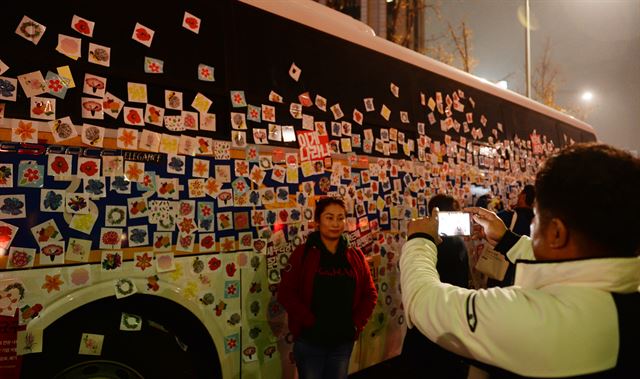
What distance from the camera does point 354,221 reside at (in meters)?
4.13

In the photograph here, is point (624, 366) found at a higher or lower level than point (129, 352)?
higher

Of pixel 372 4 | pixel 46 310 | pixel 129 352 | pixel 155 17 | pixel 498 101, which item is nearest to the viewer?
pixel 46 310

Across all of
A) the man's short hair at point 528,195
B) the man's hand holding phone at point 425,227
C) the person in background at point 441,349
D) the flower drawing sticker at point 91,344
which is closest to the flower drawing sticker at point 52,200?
the flower drawing sticker at point 91,344

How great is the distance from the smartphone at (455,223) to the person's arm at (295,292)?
3.95 feet

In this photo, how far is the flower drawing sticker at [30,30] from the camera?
241 centimetres

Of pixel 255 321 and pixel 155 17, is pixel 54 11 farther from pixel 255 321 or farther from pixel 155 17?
pixel 255 321

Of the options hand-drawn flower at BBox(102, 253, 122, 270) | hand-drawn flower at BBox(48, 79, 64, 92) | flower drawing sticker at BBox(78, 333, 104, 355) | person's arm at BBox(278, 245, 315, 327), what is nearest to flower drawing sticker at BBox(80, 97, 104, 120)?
hand-drawn flower at BBox(48, 79, 64, 92)

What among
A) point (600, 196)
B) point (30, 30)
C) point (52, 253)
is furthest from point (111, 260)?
point (600, 196)

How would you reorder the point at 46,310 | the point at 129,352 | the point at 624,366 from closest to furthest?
the point at 624,366
the point at 46,310
the point at 129,352

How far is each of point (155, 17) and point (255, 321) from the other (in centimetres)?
221

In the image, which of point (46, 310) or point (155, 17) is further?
point (155, 17)

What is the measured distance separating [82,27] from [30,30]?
10.7 inches

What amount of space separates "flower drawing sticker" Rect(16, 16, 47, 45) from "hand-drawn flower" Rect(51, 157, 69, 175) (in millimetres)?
647

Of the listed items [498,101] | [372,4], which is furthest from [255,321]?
[372,4]
